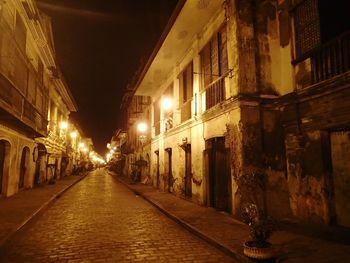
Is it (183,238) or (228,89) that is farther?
(228,89)

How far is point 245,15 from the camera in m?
9.48

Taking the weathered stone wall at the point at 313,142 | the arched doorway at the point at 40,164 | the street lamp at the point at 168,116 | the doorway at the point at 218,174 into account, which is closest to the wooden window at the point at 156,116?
the street lamp at the point at 168,116

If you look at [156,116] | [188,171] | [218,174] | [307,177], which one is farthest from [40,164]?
[307,177]

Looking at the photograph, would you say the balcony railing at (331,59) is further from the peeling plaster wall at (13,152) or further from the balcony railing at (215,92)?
the peeling plaster wall at (13,152)

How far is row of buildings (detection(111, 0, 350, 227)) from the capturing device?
7160 mm

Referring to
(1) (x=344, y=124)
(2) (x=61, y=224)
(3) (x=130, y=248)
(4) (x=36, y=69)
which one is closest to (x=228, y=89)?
(1) (x=344, y=124)

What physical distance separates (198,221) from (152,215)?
2.50m

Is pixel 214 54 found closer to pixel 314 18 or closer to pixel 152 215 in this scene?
pixel 314 18

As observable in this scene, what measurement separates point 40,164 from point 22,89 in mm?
9132

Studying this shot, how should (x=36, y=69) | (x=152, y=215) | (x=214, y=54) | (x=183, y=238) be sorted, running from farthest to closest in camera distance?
1. (x=36, y=69)
2. (x=214, y=54)
3. (x=152, y=215)
4. (x=183, y=238)

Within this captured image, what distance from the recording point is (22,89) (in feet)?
48.3

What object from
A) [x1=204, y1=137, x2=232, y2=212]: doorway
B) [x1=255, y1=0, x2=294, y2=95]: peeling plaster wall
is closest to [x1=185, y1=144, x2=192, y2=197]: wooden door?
[x1=204, y1=137, x2=232, y2=212]: doorway

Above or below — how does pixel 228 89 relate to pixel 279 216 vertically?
above

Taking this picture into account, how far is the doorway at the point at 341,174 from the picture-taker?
6.88 meters
